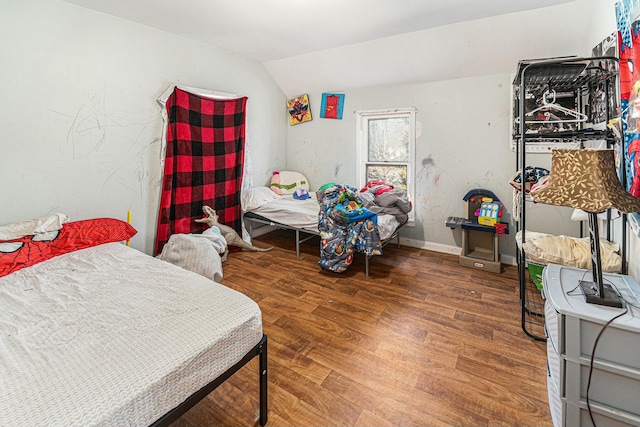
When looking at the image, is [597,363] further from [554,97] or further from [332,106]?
[332,106]

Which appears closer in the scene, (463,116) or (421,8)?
(421,8)

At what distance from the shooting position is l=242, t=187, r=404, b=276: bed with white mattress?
3162 mm

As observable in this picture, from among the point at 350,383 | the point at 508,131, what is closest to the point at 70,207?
the point at 350,383

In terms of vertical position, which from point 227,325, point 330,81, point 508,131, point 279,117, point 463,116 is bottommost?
point 227,325

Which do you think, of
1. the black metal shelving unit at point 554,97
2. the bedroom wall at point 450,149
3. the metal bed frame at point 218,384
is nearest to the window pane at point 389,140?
the bedroom wall at point 450,149

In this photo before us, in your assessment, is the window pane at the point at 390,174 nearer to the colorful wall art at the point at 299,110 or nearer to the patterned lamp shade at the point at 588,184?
the colorful wall art at the point at 299,110

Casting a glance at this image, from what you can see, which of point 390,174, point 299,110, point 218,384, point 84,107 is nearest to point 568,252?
point 218,384

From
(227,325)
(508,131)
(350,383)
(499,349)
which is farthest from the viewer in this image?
(508,131)

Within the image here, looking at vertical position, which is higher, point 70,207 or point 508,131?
point 508,131

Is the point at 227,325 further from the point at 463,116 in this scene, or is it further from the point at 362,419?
the point at 463,116

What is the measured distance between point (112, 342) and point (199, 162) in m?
2.51

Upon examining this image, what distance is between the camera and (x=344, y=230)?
2932 millimetres

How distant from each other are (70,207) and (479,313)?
11.1 ft

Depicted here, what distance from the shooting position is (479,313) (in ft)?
7.48
